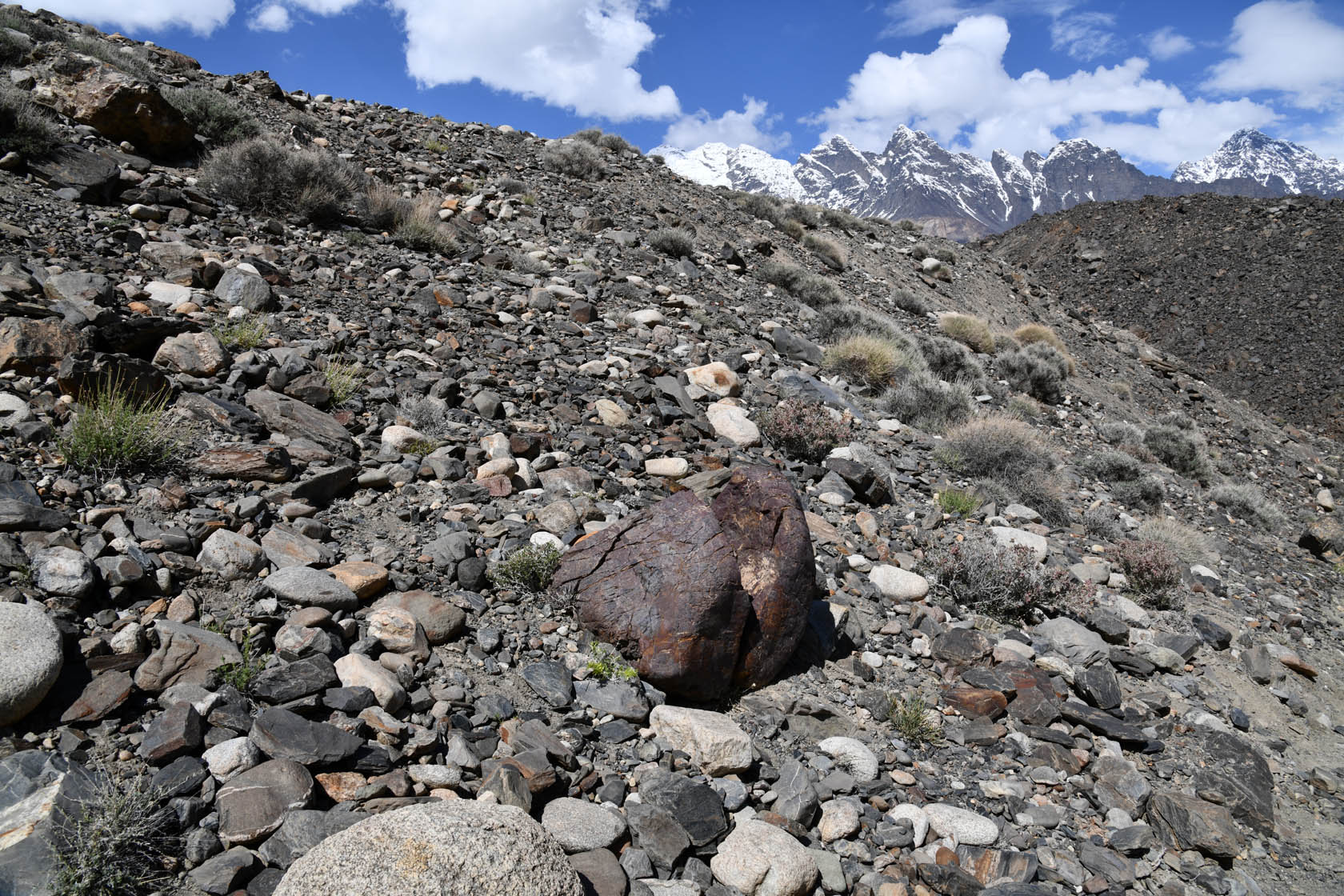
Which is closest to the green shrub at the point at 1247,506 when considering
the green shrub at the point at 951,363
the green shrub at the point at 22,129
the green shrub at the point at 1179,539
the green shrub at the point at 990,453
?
the green shrub at the point at 1179,539

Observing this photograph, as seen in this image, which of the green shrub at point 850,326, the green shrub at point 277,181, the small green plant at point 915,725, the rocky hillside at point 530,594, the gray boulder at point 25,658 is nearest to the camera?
the gray boulder at point 25,658

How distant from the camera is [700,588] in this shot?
3.87 metres

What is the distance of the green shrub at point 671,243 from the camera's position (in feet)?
38.6

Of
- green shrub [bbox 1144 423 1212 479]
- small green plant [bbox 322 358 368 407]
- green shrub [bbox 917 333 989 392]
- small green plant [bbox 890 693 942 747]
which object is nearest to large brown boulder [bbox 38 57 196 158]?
small green plant [bbox 322 358 368 407]

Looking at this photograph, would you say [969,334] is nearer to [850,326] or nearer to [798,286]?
[798,286]

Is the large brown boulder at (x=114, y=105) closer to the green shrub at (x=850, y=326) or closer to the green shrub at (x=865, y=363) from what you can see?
the green shrub at (x=865, y=363)

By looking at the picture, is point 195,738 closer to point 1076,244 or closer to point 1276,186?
point 1076,244

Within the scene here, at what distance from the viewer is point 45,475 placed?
362cm

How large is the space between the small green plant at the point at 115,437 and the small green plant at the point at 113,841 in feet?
7.05

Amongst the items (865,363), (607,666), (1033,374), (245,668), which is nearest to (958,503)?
(865,363)

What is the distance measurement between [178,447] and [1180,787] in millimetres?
6690

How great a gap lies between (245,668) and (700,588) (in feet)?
7.45

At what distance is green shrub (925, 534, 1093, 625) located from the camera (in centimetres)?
553

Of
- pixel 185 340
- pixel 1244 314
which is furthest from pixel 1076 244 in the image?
pixel 185 340
